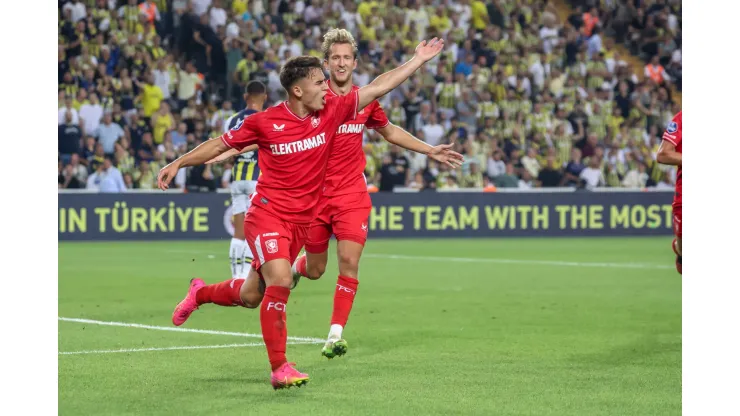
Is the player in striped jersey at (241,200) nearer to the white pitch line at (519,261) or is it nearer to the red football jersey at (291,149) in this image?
the red football jersey at (291,149)

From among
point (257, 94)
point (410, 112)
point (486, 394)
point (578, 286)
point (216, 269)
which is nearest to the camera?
point (486, 394)

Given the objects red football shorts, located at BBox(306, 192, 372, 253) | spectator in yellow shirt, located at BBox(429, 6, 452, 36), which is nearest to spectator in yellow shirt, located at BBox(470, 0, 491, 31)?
spectator in yellow shirt, located at BBox(429, 6, 452, 36)

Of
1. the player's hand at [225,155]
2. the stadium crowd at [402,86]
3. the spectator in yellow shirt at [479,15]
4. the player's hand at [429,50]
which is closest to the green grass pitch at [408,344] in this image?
the player's hand at [225,155]

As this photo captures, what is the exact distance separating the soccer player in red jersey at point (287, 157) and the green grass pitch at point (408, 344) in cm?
68

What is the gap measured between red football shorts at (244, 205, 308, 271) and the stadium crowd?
13909 mm

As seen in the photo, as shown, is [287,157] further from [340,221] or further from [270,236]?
[340,221]

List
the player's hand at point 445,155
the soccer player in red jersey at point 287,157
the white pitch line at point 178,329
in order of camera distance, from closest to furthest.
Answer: the soccer player in red jersey at point 287,157, the player's hand at point 445,155, the white pitch line at point 178,329

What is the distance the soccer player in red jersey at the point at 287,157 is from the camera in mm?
7395

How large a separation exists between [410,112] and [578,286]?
1095cm

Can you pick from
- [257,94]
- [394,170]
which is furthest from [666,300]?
[394,170]

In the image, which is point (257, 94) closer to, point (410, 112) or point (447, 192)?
point (447, 192)

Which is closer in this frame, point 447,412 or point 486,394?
point 447,412

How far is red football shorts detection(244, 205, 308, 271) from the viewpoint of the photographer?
7.48 metres

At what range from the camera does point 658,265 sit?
1750 cm
